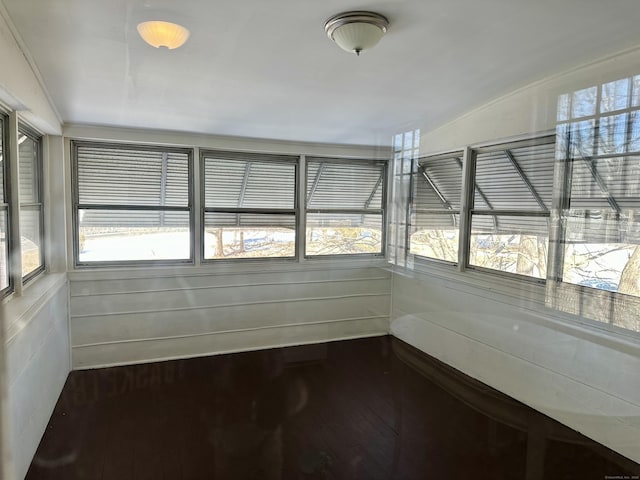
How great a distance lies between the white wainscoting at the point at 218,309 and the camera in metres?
2.98

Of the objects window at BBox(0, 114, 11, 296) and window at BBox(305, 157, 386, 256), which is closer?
window at BBox(0, 114, 11, 296)

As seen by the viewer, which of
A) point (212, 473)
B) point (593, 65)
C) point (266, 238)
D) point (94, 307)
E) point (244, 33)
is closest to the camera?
point (244, 33)

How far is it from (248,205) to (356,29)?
2.09 metres

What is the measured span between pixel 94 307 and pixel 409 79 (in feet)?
9.13

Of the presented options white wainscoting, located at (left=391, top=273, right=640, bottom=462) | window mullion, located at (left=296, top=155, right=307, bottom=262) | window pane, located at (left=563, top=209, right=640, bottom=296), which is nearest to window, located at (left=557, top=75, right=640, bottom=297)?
window pane, located at (left=563, top=209, right=640, bottom=296)

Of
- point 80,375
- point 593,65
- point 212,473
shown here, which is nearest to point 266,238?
point 80,375

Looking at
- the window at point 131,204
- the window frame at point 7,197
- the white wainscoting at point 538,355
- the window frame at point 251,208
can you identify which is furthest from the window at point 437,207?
the window frame at point 7,197

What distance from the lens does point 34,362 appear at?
1.98 meters

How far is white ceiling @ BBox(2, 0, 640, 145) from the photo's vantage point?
1440 millimetres

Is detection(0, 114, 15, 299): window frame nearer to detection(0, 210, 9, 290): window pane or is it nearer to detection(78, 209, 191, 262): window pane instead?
detection(0, 210, 9, 290): window pane

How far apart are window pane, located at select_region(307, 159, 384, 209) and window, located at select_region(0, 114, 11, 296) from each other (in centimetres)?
222

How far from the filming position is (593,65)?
202cm

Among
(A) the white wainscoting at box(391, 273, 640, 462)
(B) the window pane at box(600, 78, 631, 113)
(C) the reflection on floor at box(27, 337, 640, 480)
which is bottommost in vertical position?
(C) the reflection on floor at box(27, 337, 640, 480)

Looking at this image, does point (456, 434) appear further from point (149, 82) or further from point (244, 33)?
point (149, 82)
